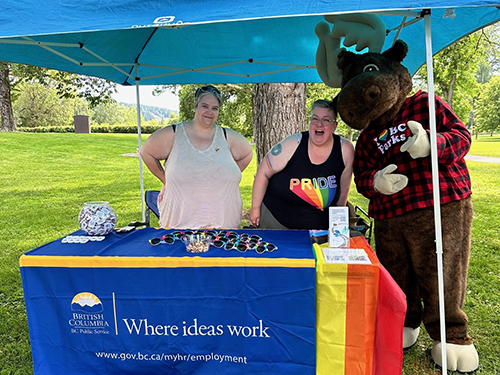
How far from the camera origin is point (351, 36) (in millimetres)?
2453

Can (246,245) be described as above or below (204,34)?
below

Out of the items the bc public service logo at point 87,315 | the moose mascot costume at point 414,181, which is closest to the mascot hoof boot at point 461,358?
the moose mascot costume at point 414,181

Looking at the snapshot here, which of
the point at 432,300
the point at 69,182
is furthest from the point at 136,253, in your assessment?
the point at 69,182

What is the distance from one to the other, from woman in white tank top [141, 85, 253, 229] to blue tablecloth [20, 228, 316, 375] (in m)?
0.68

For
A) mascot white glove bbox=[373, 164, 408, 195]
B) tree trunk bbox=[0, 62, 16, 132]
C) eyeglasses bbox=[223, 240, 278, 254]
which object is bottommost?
eyeglasses bbox=[223, 240, 278, 254]

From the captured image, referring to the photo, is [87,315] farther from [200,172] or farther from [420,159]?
[420,159]

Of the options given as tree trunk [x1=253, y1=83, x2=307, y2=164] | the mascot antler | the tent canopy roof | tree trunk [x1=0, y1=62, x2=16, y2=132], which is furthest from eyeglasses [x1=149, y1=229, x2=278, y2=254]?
tree trunk [x1=0, y1=62, x2=16, y2=132]

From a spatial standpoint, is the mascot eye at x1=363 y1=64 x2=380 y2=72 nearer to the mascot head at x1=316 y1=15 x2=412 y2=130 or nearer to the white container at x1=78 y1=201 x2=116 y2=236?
the mascot head at x1=316 y1=15 x2=412 y2=130

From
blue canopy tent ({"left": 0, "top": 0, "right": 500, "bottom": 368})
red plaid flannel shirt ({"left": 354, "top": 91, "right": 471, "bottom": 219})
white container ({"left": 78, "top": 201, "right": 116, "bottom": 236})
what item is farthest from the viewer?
white container ({"left": 78, "top": 201, "right": 116, "bottom": 236})

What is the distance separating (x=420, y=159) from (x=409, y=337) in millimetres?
1184

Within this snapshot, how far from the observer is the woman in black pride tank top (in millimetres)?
2373

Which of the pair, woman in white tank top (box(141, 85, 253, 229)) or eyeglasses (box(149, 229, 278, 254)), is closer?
eyeglasses (box(149, 229, 278, 254))

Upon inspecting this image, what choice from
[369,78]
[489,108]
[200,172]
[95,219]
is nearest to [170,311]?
[95,219]

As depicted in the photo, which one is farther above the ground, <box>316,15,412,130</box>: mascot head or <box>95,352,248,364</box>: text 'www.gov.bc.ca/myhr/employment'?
<box>316,15,412,130</box>: mascot head
